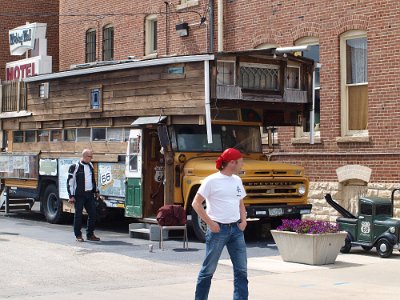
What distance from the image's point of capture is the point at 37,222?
1947cm

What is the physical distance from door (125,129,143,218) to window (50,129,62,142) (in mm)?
3085

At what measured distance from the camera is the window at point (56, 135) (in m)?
19.0

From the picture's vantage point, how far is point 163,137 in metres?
15.3

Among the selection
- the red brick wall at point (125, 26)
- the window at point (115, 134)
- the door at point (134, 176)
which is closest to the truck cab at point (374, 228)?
the door at point (134, 176)

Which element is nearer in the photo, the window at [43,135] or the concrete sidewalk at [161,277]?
the concrete sidewalk at [161,277]

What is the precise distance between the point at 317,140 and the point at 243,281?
1141 cm

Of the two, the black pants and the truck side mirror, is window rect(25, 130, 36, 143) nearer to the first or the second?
the black pants

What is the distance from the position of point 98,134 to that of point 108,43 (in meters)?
9.74

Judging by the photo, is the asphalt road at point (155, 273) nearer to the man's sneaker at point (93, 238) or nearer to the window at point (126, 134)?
the man's sneaker at point (93, 238)

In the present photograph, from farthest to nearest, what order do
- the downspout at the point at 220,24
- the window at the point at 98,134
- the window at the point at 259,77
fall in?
the downspout at the point at 220,24 < the window at the point at 98,134 < the window at the point at 259,77

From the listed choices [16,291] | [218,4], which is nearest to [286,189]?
[16,291]

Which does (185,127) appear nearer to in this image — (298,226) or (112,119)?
(112,119)

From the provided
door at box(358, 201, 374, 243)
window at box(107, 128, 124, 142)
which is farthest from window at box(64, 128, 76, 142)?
door at box(358, 201, 374, 243)

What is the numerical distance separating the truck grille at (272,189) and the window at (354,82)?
3634mm
